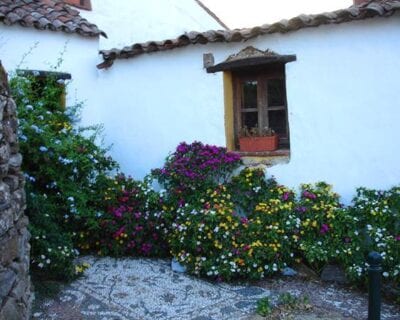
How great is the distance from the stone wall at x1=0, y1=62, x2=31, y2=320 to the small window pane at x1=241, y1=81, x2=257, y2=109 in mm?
3631

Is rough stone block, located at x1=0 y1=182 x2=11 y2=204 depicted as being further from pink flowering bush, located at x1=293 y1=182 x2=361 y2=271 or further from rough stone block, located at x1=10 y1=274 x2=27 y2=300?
pink flowering bush, located at x1=293 y1=182 x2=361 y2=271

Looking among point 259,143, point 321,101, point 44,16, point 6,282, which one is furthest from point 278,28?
point 6,282

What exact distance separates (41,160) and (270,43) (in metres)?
3.20

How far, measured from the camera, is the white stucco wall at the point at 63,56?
6.03 metres

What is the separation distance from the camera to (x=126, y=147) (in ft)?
23.1

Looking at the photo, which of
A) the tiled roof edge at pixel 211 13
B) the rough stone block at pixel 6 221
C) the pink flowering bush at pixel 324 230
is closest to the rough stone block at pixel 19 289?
the rough stone block at pixel 6 221

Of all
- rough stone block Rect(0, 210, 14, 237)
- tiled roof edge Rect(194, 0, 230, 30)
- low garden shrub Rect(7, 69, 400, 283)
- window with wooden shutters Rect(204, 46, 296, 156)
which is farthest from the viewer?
tiled roof edge Rect(194, 0, 230, 30)

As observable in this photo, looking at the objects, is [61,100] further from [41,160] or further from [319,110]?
[319,110]

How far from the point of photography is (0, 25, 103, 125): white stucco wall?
6.03 metres

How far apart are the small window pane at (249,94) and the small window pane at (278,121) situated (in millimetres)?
295

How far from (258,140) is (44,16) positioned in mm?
3584

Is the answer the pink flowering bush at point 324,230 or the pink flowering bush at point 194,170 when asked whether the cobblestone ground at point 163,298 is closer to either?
the pink flowering bush at point 324,230

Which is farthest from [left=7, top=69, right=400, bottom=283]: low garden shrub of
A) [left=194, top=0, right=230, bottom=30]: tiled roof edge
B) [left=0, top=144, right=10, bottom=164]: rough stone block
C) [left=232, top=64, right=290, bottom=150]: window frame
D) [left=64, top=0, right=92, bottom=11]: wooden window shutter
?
[left=194, top=0, right=230, bottom=30]: tiled roof edge

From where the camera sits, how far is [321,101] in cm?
544
